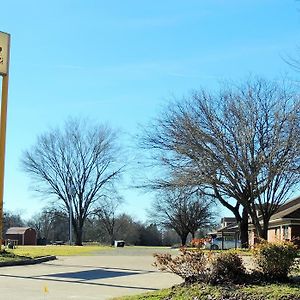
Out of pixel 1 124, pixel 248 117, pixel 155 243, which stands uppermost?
pixel 248 117

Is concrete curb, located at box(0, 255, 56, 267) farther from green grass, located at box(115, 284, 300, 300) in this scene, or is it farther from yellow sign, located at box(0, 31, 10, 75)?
green grass, located at box(115, 284, 300, 300)

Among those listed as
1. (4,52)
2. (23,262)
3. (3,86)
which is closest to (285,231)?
(3,86)

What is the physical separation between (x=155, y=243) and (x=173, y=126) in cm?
7401

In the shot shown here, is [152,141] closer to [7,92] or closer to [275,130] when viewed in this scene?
[275,130]

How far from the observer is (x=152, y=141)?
3841 cm

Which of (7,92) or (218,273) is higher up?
(7,92)

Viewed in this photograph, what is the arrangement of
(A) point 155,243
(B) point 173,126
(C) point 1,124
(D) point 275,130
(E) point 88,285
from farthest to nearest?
1. (A) point 155,243
2. (B) point 173,126
3. (D) point 275,130
4. (C) point 1,124
5. (E) point 88,285

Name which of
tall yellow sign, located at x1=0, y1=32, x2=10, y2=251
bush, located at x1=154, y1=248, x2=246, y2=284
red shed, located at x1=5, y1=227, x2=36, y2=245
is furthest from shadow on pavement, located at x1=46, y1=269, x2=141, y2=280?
red shed, located at x1=5, y1=227, x2=36, y2=245

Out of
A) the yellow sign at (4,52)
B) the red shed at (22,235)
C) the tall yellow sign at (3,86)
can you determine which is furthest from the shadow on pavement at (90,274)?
the red shed at (22,235)

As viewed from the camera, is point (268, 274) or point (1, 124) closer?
point (268, 274)

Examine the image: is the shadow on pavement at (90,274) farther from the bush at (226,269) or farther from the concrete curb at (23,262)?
the bush at (226,269)

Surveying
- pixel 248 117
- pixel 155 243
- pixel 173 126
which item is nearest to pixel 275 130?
pixel 248 117

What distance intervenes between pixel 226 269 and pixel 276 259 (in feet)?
3.39

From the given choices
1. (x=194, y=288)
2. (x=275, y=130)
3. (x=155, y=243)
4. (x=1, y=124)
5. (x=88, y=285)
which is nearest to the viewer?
(x=194, y=288)
